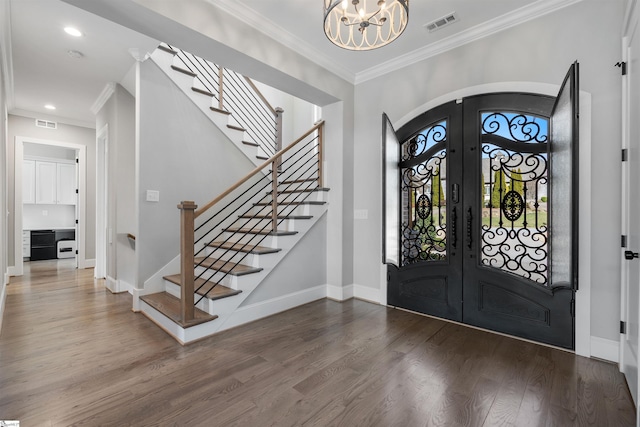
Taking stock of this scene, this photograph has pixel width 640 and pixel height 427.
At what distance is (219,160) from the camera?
13.3 feet

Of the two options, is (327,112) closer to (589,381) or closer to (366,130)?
(366,130)

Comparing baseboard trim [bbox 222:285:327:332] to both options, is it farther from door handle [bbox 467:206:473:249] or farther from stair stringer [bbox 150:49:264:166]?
stair stringer [bbox 150:49:264:166]

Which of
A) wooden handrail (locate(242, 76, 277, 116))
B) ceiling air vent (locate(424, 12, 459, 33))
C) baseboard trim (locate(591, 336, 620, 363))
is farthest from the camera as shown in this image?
wooden handrail (locate(242, 76, 277, 116))

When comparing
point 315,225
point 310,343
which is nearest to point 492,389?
point 310,343

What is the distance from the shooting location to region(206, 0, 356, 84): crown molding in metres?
2.53

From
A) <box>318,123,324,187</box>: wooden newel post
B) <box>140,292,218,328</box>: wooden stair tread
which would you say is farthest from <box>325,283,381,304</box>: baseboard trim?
<box>140,292,218,328</box>: wooden stair tread

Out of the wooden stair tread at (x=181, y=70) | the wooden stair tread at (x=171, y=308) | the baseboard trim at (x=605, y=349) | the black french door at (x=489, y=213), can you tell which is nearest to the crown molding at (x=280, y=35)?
the black french door at (x=489, y=213)

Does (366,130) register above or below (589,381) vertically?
above

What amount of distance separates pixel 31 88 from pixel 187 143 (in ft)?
9.05

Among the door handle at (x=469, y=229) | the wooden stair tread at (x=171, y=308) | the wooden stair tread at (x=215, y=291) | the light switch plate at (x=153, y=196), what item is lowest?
the wooden stair tread at (x=171, y=308)

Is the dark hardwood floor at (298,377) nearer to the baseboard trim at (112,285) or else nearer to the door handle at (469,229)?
the door handle at (469,229)

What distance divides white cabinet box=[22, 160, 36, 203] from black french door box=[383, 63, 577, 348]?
8292 mm

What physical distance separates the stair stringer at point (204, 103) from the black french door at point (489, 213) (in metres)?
2.12

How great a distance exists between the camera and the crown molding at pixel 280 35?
8.29 ft
